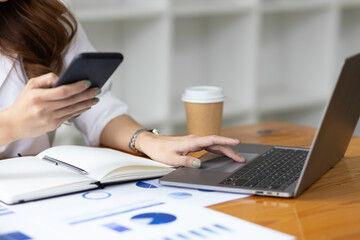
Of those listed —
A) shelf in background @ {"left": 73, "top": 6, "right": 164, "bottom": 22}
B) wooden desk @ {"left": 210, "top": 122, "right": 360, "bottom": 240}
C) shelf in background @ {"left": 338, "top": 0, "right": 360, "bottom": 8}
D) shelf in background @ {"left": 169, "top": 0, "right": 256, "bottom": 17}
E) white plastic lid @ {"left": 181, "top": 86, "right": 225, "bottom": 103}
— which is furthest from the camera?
shelf in background @ {"left": 338, "top": 0, "right": 360, "bottom": 8}

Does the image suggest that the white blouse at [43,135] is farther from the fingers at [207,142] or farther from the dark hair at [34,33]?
the fingers at [207,142]

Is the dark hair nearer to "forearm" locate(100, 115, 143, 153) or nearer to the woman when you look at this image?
the woman

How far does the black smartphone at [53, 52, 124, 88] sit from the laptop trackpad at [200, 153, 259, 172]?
273 mm

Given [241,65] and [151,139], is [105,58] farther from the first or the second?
[241,65]

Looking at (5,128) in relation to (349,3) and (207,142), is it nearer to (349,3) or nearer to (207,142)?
(207,142)

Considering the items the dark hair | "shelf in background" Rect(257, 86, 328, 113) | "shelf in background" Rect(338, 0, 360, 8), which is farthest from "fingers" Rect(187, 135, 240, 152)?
"shelf in background" Rect(338, 0, 360, 8)

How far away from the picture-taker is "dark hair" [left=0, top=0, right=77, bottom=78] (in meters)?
1.42

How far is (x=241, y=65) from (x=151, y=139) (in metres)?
1.58

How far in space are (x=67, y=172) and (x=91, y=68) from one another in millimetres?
222

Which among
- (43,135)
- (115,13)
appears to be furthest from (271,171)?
(115,13)

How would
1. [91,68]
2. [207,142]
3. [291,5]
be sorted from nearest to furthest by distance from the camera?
[91,68] → [207,142] → [291,5]

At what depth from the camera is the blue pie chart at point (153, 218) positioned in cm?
79

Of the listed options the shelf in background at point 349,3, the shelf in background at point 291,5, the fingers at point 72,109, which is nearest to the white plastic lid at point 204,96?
the fingers at point 72,109

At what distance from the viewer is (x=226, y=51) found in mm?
2785
